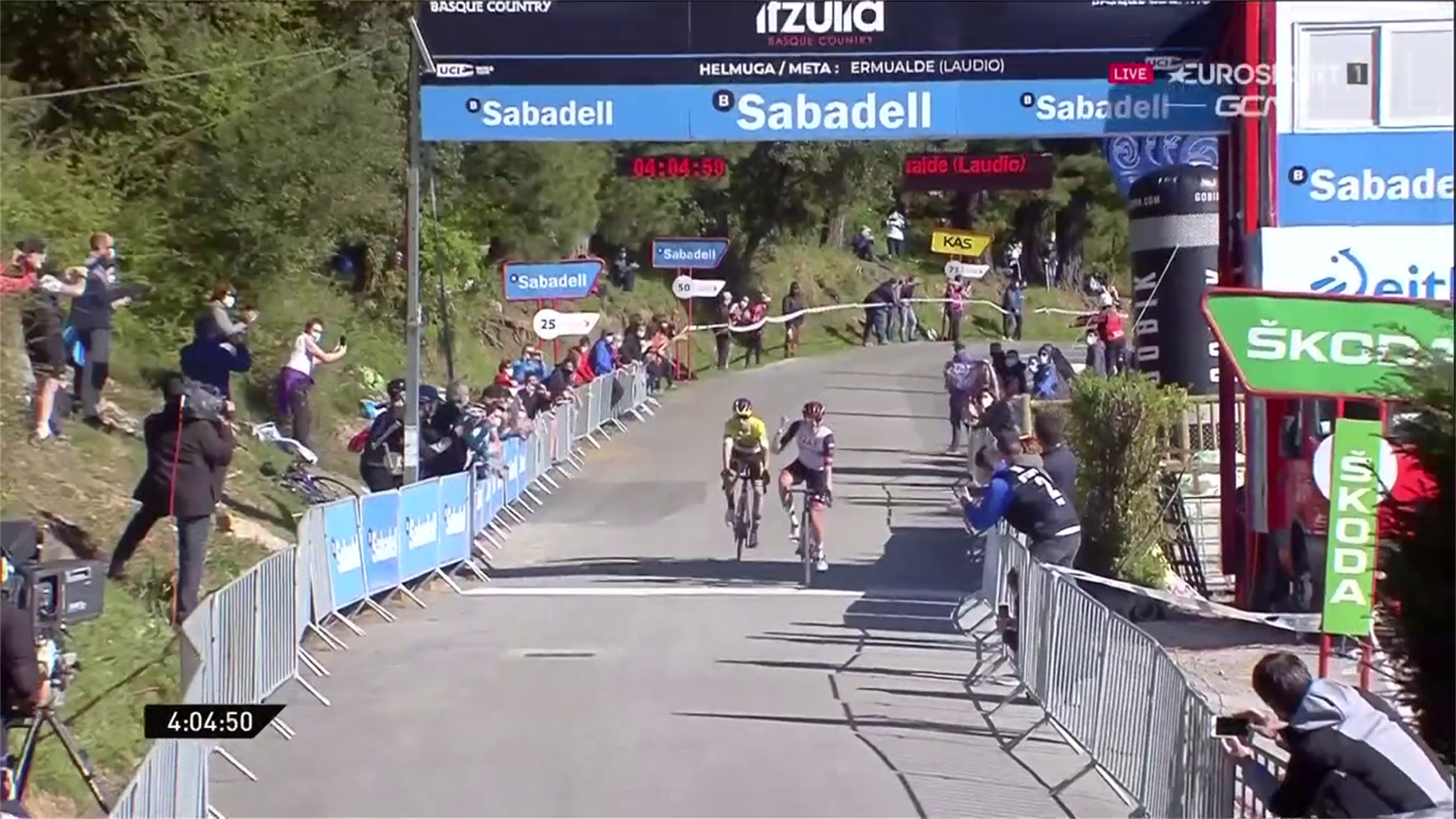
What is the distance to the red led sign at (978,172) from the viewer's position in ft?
96.4

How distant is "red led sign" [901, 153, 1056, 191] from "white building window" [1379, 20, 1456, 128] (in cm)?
1386

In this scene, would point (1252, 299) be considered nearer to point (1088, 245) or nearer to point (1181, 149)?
point (1181, 149)

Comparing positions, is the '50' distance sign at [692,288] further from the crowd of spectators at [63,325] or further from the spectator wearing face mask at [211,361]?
the crowd of spectators at [63,325]

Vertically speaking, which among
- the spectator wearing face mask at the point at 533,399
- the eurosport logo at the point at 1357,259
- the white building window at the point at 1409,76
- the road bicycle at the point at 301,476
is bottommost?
the road bicycle at the point at 301,476

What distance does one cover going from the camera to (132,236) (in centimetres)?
2225

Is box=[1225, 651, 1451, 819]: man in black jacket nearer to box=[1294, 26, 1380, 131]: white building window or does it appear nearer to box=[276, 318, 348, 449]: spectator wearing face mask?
box=[1294, 26, 1380, 131]: white building window

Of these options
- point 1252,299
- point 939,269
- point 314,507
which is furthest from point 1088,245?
point 1252,299

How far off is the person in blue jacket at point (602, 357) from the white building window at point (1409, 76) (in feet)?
57.1

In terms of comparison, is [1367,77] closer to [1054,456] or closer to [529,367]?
[1054,456]

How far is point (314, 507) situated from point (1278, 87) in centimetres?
811

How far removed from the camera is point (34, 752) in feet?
28.5

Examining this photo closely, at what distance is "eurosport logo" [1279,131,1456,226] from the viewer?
15.0 meters

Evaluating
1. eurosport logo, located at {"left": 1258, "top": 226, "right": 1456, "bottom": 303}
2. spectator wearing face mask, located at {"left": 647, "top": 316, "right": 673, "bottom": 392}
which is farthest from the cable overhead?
spectator wearing face mask, located at {"left": 647, "top": 316, "right": 673, "bottom": 392}

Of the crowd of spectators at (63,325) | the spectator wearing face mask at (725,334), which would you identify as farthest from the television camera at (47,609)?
the spectator wearing face mask at (725,334)
